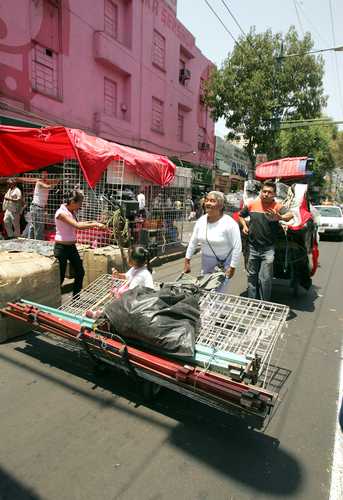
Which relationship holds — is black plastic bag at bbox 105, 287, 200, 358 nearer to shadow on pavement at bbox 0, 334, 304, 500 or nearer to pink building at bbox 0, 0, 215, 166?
shadow on pavement at bbox 0, 334, 304, 500

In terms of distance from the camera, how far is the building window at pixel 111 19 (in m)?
15.3

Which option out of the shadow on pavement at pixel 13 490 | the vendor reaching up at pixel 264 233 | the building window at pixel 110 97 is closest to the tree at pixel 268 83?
the building window at pixel 110 97

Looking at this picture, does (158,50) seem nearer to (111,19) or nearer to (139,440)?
(111,19)

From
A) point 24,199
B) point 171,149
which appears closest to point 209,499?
point 24,199

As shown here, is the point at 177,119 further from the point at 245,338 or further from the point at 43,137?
the point at 245,338

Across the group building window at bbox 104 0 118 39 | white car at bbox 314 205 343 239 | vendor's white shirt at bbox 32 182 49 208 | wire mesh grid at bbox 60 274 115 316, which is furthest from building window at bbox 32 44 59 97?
white car at bbox 314 205 343 239

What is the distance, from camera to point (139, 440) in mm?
2756

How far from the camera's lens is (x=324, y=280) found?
8.55 metres

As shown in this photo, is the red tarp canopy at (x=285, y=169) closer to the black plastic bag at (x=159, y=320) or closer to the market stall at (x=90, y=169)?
the market stall at (x=90, y=169)

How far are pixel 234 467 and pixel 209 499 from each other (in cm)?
36

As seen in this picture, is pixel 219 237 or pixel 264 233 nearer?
pixel 219 237

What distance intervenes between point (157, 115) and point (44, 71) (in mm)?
8019

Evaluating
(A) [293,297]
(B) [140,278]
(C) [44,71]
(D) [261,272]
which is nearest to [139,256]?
(B) [140,278]

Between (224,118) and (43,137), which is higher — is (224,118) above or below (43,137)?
above
